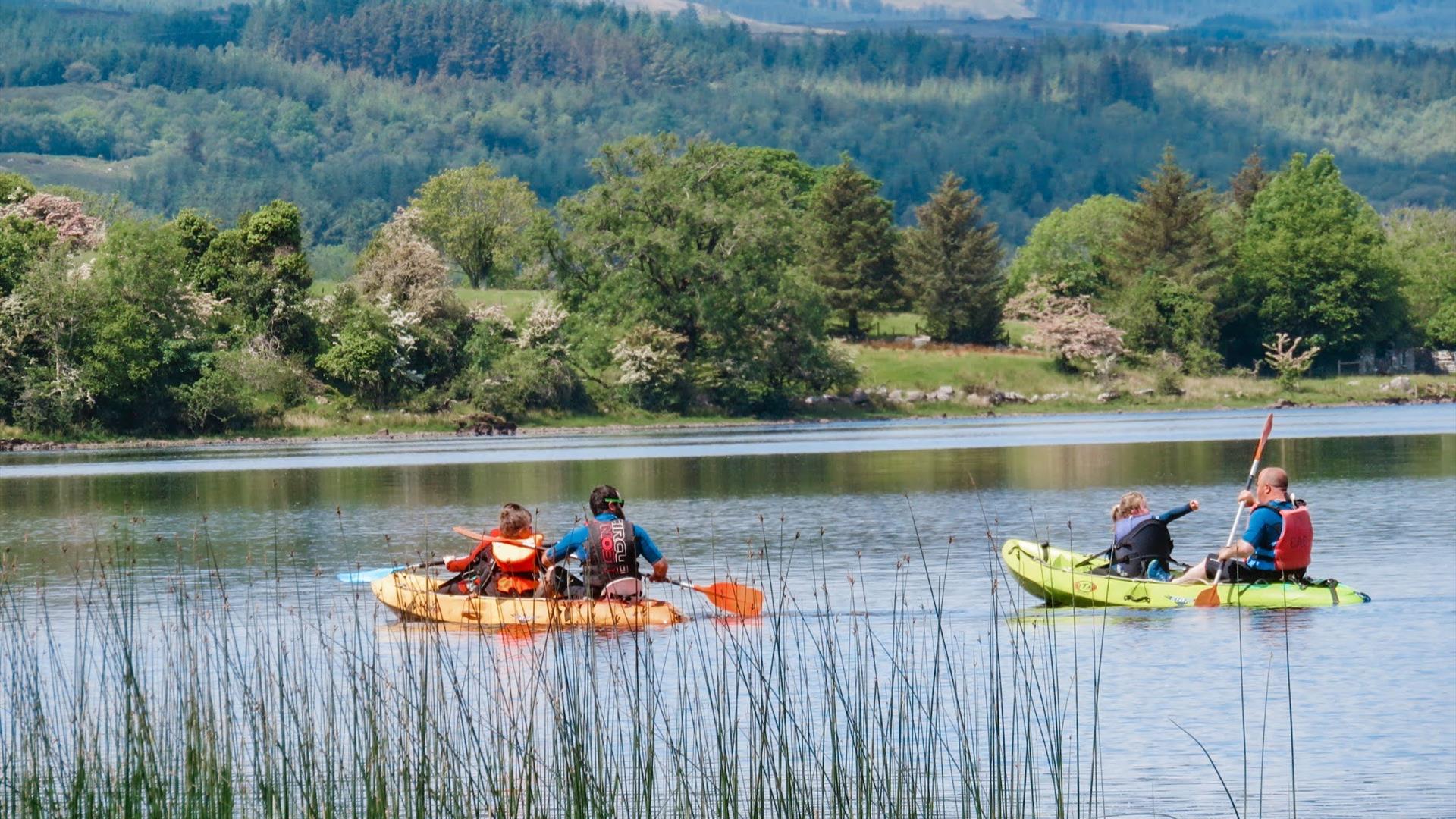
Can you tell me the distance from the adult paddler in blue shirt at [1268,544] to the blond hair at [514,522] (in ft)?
23.3

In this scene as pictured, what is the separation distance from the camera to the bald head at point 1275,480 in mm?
20141

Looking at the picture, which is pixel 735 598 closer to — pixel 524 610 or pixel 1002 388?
pixel 524 610

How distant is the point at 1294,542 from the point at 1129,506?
5.87 ft

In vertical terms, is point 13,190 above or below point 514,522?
above

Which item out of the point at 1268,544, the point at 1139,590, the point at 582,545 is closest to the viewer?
the point at 582,545

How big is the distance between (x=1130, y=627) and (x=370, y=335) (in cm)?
5345

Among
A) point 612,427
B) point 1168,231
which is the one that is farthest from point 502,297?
point 1168,231

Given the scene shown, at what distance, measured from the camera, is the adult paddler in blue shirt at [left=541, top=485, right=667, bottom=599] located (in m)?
19.2

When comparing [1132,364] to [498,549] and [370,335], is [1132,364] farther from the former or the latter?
[498,549]

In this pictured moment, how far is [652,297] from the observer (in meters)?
78.9

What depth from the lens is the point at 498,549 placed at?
20.0 m

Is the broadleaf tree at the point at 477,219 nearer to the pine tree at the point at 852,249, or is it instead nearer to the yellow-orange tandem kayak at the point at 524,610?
the pine tree at the point at 852,249

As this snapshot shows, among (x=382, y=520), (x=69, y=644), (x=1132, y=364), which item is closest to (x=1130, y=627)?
(x=69, y=644)

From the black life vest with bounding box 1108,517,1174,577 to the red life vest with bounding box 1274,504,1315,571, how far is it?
4.09 ft
